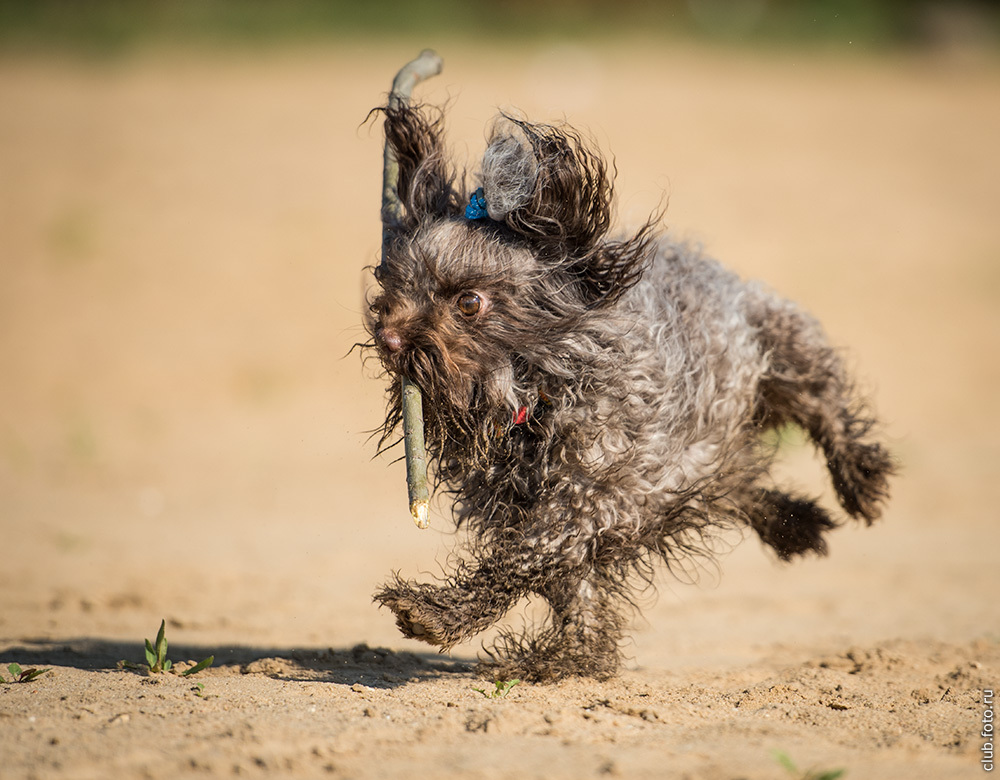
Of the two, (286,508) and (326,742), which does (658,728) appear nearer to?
(326,742)

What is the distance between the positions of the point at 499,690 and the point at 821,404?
8.12 ft

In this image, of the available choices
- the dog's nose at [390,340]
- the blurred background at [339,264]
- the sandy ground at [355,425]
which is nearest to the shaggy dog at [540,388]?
the dog's nose at [390,340]

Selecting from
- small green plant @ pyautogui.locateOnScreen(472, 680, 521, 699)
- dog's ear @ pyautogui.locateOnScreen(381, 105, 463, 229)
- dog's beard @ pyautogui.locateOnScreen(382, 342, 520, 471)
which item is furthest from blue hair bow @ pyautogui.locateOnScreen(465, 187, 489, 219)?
small green plant @ pyautogui.locateOnScreen(472, 680, 521, 699)

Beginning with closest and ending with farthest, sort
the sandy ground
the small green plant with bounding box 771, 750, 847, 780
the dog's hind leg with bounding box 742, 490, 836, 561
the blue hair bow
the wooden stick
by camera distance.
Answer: the small green plant with bounding box 771, 750, 847, 780 < the sandy ground < the wooden stick < the blue hair bow < the dog's hind leg with bounding box 742, 490, 836, 561

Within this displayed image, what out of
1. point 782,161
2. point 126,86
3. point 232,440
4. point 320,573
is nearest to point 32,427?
point 232,440

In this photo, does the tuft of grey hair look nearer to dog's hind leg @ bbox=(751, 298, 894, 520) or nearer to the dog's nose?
the dog's nose

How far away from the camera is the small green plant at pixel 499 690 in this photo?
12.9 feet

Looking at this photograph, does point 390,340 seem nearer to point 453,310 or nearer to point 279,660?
point 453,310

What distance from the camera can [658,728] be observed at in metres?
3.59

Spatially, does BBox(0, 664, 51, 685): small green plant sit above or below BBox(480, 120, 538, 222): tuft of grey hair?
below

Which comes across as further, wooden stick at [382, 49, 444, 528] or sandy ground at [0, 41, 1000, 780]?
wooden stick at [382, 49, 444, 528]

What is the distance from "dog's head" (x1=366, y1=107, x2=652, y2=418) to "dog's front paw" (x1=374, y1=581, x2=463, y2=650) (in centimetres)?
76

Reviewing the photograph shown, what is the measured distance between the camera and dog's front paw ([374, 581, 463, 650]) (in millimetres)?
3866

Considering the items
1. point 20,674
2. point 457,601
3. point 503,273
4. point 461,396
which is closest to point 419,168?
point 503,273
